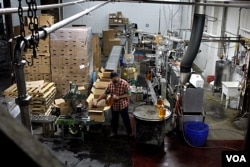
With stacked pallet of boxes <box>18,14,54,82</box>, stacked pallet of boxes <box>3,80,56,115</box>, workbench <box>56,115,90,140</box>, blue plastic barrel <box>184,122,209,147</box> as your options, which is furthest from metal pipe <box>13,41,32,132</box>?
stacked pallet of boxes <box>18,14,54,82</box>

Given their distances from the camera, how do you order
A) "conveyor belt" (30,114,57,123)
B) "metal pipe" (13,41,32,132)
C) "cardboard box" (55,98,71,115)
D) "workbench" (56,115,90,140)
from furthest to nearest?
"cardboard box" (55,98,71,115), "conveyor belt" (30,114,57,123), "workbench" (56,115,90,140), "metal pipe" (13,41,32,132)

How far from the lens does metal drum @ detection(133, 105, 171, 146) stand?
585 cm

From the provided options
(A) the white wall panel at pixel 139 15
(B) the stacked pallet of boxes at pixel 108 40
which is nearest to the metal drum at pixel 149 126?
(B) the stacked pallet of boxes at pixel 108 40

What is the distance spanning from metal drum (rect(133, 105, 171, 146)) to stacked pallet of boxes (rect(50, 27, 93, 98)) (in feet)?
10.3

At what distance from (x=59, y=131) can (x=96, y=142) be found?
1204 mm

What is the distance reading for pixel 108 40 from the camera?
14469 mm

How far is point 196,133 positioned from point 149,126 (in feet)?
3.83

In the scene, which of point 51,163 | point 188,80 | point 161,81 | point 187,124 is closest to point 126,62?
point 161,81

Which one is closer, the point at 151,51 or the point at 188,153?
the point at 188,153

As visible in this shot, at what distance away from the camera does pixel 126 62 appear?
414 inches

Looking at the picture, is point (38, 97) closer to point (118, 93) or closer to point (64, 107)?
→ point (64, 107)

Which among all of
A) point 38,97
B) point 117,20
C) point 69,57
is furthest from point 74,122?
point 117,20

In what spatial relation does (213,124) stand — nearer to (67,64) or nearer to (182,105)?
(182,105)

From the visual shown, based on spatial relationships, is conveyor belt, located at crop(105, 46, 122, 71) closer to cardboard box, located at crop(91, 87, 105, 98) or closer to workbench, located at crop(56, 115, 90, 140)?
cardboard box, located at crop(91, 87, 105, 98)
